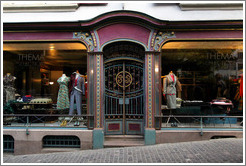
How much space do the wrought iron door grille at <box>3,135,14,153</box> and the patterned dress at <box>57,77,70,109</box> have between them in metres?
2.06

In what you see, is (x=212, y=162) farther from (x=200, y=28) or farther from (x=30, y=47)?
(x=30, y=47)

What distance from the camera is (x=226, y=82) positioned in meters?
9.13

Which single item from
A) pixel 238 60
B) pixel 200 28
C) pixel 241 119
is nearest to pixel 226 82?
pixel 238 60

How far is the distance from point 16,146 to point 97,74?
12.8ft

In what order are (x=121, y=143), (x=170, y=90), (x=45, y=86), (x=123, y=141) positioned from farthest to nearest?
(x=45, y=86), (x=170, y=90), (x=123, y=141), (x=121, y=143)

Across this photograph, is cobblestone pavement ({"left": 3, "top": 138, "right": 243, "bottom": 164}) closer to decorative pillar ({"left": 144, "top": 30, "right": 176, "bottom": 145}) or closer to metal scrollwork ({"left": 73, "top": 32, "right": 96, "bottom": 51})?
decorative pillar ({"left": 144, "top": 30, "right": 176, "bottom": 145})

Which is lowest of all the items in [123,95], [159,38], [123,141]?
[123,141]

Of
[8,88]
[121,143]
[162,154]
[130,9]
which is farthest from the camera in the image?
[8,88]

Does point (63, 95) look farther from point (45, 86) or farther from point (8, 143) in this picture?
point (8, 143)

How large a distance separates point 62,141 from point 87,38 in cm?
397

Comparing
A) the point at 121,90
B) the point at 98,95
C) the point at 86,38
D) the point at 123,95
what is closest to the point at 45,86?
the point at 98,95

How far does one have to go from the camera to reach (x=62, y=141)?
7582 millimetres

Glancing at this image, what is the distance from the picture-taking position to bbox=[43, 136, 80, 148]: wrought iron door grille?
7.47m

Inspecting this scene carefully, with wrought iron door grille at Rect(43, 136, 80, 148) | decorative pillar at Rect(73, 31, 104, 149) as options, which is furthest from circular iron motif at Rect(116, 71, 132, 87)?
wrought iron door grille at Rect(43, 136, 80, 148)
